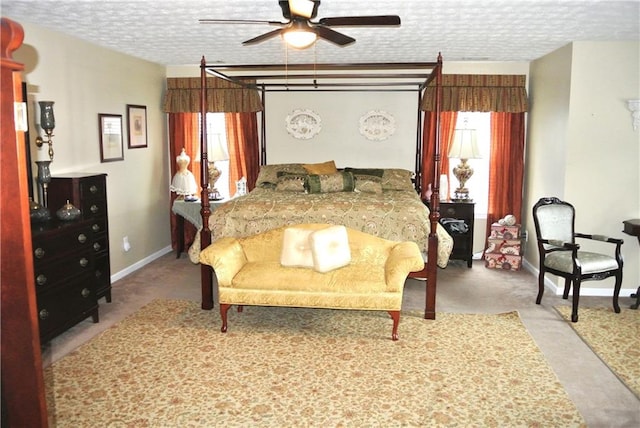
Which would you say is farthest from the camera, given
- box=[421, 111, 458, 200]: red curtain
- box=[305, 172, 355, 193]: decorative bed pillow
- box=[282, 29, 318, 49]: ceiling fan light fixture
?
box=[421, 111, 458, 200]: red curtain

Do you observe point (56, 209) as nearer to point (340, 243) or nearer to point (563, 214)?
point (340, 243)

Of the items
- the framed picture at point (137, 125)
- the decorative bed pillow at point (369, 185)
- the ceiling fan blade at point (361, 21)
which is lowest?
the decorative bed pillow at point (369, 185)

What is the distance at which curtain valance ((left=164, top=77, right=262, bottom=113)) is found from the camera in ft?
21.1

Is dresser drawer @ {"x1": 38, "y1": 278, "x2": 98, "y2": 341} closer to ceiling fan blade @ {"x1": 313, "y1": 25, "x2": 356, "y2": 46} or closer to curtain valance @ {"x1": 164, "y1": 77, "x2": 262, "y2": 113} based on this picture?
ceiling fan blade @ {"x1": 313, "y1": 25, "x2": 356, "y2": 46}

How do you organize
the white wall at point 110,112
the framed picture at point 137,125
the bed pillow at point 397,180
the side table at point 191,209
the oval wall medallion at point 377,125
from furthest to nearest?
1. the oval wall medallion at point 377,125
2. the side table at point 191,209
3. the bed pillow at point 397,180
4. the framed picture at point 137,125
5. the white wall at point 110,112

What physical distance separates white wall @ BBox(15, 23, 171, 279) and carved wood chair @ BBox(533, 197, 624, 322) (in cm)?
418

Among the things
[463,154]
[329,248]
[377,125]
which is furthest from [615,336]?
[377,125]

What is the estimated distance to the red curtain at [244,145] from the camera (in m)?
6.61

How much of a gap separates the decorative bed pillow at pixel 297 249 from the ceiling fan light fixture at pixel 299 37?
1.50 meters

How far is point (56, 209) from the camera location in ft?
14.3

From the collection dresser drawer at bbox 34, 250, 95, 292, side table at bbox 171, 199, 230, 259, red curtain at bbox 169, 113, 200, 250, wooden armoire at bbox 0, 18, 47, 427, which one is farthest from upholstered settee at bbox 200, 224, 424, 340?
wooden armoire at bbox 0, 18, 47, 427

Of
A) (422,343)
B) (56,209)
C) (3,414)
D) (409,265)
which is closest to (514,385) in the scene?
(422,343)

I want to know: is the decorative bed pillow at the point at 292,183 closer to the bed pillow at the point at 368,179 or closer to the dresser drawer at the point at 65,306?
the bed pillow at the point at 368,179

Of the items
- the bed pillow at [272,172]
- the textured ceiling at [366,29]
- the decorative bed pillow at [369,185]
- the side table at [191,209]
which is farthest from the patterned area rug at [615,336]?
the side table at [191,209]
